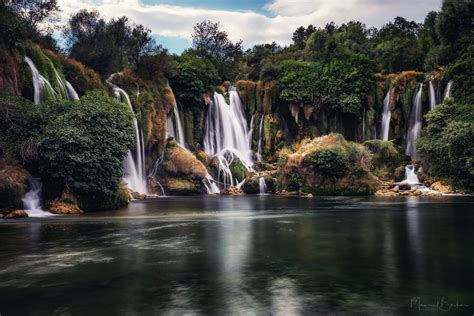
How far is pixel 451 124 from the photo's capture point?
4112 centimetres

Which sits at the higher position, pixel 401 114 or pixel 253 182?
pixel 401 114

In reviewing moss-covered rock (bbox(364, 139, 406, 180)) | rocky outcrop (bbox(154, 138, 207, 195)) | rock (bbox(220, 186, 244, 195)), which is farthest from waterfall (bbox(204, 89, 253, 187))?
moss-covered rock (bbox(364, 139, 406, 180))

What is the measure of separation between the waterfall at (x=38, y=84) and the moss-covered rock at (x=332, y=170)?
22.6 metres

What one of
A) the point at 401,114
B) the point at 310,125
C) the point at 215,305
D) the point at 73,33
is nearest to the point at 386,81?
the point at 401,114

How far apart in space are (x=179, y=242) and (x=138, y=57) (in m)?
41.5

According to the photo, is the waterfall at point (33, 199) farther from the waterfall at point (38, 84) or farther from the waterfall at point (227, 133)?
the waterfall at point (227, 133)

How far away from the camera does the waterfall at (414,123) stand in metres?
52.4

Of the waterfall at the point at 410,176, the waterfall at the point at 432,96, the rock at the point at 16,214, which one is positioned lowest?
the rock at the point at 16,214

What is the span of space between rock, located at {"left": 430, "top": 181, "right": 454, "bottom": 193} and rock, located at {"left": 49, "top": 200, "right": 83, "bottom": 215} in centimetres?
3101

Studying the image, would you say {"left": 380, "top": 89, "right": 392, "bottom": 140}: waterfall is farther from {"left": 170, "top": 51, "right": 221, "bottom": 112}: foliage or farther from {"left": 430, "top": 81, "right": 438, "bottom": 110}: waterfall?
{"left": 170, "top": 51, "right": 221, "bottom": 112}: foliage

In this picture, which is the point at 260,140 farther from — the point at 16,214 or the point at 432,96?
the point at 16,214

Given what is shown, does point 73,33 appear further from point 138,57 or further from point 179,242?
point 179,242

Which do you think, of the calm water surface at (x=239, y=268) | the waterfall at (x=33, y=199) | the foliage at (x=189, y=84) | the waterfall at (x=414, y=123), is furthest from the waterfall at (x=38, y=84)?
the waterfall at (x=414, y=123)

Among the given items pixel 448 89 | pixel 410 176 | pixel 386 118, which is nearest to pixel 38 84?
pixel 410 176
